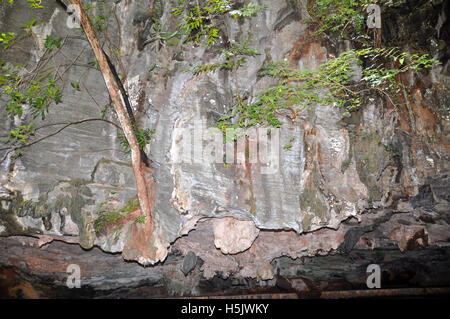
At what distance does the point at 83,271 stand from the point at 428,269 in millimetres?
10310

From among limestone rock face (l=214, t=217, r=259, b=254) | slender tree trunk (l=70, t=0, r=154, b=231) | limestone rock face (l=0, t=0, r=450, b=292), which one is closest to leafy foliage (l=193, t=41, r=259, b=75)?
limestone rock face (l=0, t=0, r=450, b=292)

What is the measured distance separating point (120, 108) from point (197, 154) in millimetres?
1468

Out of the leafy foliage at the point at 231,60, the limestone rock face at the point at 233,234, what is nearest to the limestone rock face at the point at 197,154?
the limestone rock face at the point at 233,234

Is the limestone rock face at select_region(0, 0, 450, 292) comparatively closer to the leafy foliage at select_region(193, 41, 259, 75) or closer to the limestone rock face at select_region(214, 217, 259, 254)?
the limestone rock face at select_region(214, 217, 259, 254)

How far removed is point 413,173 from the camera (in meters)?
5.86

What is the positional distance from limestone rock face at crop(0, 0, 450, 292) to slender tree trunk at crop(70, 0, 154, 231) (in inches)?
9.5

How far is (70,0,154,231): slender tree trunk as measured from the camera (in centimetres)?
346

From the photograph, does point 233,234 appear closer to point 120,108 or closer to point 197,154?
point 197,154

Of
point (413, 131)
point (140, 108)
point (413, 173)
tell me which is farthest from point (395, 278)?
point (140, 108)

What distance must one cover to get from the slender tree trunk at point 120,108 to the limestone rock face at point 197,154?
242 mm
